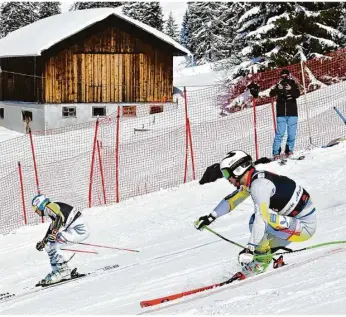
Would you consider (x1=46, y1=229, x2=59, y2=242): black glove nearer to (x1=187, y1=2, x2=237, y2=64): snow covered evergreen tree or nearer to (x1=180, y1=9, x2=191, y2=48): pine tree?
(x1=187, y1=2, x2=237, y2=64): snow covered evergreen tree

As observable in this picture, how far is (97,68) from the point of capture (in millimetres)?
35938

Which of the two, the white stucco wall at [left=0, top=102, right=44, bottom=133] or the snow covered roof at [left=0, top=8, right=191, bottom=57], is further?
the white stucco wall at [left=0, top=102, right=44, bottom=133]

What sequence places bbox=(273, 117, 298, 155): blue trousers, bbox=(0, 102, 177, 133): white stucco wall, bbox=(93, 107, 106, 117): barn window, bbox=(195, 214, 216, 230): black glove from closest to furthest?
1. bbox=(195, 214, 216, 230): black glove
2. bbox=(273, 117, 298, 155): blue trousers
3. bbox=(0, 102, 177, 133): white stucco wall
4. bbox=(93, 107, 106, 117): barn window

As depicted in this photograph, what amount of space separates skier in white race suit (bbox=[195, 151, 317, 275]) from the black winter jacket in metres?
7.59

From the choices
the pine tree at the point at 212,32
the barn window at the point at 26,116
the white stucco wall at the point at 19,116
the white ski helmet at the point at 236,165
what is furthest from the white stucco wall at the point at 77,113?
the pine tree at the point at 212,32

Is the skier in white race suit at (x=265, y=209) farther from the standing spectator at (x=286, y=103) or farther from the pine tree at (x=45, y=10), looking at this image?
the pine tree at (x=45, y=10)

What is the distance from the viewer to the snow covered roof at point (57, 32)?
113 ft

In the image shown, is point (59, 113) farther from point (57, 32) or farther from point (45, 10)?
point (45, 10)

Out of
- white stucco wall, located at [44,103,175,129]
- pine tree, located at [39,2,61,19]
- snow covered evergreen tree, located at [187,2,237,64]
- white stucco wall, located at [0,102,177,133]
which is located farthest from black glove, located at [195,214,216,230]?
pine tree, located at [39,2,61,19]

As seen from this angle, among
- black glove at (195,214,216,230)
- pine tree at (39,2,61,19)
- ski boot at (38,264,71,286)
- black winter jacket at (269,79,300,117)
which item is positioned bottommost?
ski boot at (38,264,71,286)

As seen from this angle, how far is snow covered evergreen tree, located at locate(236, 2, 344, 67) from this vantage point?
28.4 meters

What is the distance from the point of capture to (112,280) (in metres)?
9.09

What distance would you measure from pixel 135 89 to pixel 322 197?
975 inches

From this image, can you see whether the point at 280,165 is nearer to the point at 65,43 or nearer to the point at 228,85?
the point at 228,85
